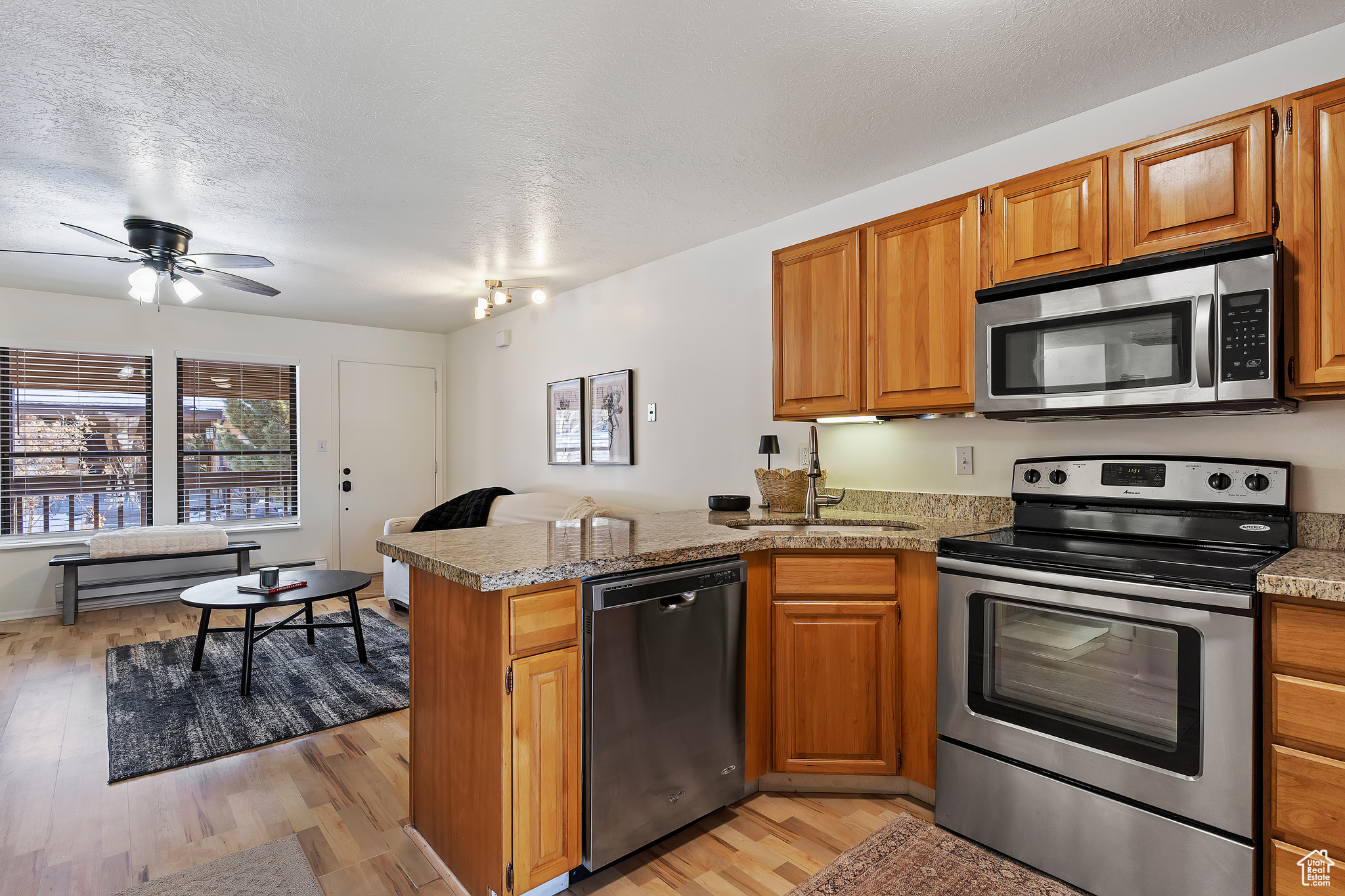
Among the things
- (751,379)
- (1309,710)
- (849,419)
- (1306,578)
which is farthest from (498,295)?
(1309,710)

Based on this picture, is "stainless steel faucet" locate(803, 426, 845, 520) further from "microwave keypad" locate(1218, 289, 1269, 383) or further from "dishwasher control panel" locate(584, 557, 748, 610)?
"microwave keypad" locate(1218, 289, 1269, 383)

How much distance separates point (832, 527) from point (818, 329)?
0.82 m

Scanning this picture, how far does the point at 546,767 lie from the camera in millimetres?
1729

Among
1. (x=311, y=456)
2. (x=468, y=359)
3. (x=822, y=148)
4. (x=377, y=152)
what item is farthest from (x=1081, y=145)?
(x=311, y=456)

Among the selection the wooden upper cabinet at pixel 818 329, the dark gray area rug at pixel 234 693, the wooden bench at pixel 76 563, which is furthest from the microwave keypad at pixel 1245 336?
the wooden bench at pixel 76 563

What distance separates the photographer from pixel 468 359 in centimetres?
645

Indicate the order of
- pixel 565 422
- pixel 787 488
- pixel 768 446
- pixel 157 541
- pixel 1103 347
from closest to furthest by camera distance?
pixel 1103 347 < pixel 787 488 < pixel 768 446 < pixel 157 541 < pixel 565 422

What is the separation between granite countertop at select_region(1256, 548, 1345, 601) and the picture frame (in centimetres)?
391

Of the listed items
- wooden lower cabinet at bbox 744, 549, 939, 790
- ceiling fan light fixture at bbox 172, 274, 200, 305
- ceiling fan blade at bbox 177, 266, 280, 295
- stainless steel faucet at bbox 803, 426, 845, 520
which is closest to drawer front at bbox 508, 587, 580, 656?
wooden lower cabinet at bbox 744, 549, 939, 790

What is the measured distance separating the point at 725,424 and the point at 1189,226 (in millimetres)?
2253

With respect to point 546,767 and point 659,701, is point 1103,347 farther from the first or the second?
point 546,767

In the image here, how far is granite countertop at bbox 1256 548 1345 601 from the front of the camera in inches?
55.9

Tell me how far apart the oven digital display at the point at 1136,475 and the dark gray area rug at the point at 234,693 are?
7.89 feet

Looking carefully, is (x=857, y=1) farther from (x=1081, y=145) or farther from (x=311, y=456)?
(x=311, y=456)
